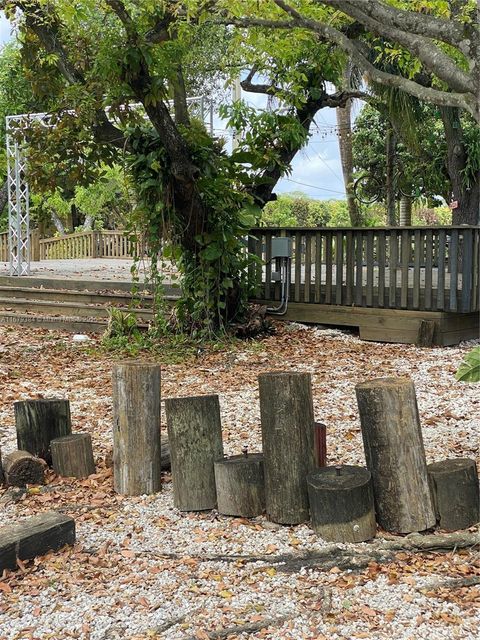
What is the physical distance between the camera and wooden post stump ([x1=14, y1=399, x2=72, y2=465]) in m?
4.72

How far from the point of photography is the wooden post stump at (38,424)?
472cm

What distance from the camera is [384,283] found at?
31.9 ft

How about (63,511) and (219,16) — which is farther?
(219,16)

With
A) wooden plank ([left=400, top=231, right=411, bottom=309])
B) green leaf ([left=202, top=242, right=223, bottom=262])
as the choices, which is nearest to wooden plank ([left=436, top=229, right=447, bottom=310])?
wooden plank ([left=400, top=231, right=411, bottom=309])

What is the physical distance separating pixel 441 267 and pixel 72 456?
5.81m

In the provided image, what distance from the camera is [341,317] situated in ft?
33.3

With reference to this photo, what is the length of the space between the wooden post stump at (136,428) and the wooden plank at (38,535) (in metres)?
0.66

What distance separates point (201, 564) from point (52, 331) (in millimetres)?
8168

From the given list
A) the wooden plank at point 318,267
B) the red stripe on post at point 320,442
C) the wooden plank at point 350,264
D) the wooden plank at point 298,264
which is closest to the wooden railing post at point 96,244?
the wooden plank at point 298,264

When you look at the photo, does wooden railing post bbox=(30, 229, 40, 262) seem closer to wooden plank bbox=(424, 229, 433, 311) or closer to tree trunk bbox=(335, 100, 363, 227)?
tree trunk bbox=(335, 100, 363, 227)

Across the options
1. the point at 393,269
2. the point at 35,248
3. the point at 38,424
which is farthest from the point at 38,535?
the point at 35,248

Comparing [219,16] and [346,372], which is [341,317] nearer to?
[346,372]

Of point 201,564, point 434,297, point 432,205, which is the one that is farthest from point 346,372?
point 432,205

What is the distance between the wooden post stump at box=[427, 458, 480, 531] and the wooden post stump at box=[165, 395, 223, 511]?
1140 mm
